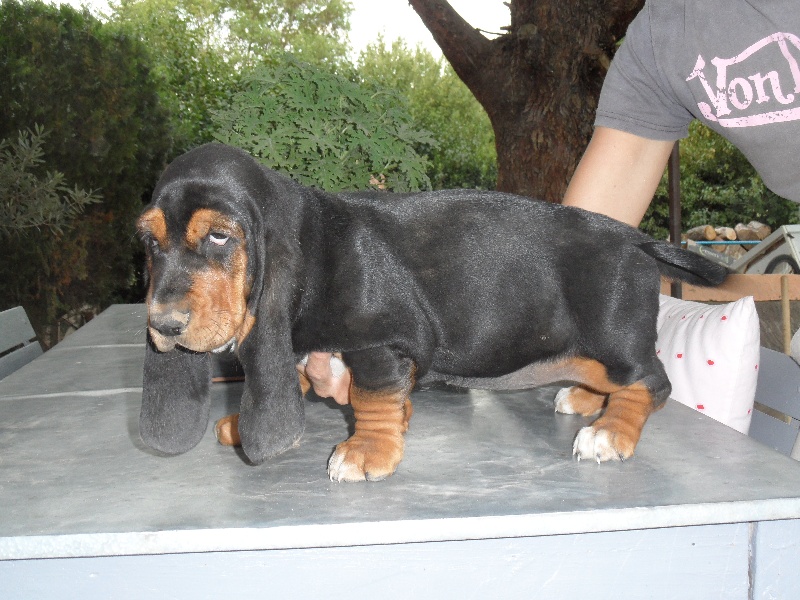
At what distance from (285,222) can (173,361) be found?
296mm

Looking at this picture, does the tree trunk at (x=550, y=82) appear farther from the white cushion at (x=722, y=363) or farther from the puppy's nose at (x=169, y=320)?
the puppy's nose at (x=169, y=320)

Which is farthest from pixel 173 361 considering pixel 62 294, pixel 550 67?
pixel 62 294

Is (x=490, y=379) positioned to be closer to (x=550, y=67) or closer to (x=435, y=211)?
(x=435, y=211)

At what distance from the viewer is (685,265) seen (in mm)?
1518

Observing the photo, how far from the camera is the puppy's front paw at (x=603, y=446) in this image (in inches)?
55.7

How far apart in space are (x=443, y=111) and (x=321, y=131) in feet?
35.7

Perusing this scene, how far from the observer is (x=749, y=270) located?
6.54 metres

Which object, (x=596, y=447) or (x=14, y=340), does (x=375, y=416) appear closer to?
(x=596, y=447)

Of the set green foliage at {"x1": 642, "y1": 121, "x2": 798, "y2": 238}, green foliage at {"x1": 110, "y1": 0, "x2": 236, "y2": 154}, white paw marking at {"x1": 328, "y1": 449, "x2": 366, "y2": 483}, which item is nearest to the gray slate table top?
white paw marking at {"x1": 328, "y1": 449, "x2": 366, "y2": 483}

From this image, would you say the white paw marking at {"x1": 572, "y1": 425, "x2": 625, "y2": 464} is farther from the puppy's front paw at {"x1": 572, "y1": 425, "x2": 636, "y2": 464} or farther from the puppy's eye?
the puppy's eye

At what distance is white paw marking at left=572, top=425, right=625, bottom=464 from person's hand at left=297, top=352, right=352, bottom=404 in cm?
45

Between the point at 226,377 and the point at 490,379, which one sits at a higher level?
the point at 490,379

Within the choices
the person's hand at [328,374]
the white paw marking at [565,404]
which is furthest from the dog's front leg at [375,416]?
the white paw marking at [565,404]

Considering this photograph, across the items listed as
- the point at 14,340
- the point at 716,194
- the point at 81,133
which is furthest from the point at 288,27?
the point at 14,340
